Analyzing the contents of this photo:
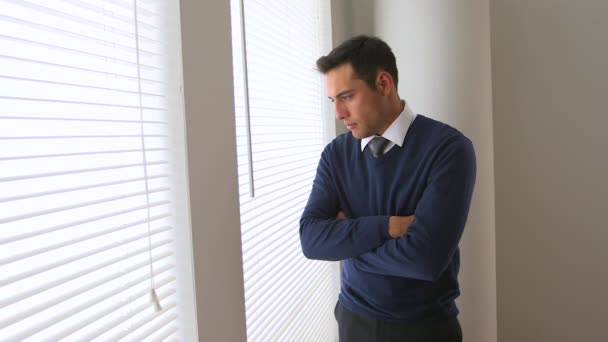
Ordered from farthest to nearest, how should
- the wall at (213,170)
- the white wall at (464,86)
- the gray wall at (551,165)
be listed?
1. the gray wall at (551,165)
2. the white wall at (464,86)
3. the wall at (213,170)

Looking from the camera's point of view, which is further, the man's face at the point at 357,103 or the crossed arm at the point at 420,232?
the man's face at the point at 357,103

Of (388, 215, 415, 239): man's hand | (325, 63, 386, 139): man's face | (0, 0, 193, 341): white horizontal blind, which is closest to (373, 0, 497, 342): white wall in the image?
(325, 63, 386, 139): man's face

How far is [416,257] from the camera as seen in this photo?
124 cm

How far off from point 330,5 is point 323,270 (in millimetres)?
1417

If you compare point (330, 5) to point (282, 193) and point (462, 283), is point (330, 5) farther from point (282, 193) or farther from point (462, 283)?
point (462, 283)

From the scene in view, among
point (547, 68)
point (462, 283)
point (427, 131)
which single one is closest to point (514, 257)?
point (462, 283)

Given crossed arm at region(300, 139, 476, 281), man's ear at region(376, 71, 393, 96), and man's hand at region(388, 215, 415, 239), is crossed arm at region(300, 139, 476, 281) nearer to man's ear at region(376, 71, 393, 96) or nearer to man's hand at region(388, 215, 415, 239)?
man's hand at region(388, 215, 415, 239)

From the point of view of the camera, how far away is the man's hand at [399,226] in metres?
1.30

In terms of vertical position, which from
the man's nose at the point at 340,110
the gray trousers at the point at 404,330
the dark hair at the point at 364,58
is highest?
the dark hair at the point at 364,58

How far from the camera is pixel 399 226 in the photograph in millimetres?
1302

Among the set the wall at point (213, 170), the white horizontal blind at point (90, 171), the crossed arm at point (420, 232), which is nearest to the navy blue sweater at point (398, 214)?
the crossed arm at point (420, 232)

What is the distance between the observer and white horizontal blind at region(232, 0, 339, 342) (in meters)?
1.33

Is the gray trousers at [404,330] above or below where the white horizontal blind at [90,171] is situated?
below

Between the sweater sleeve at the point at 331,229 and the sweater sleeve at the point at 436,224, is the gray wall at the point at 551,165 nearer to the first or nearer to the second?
the sweater sleeve at the point at 436,224
